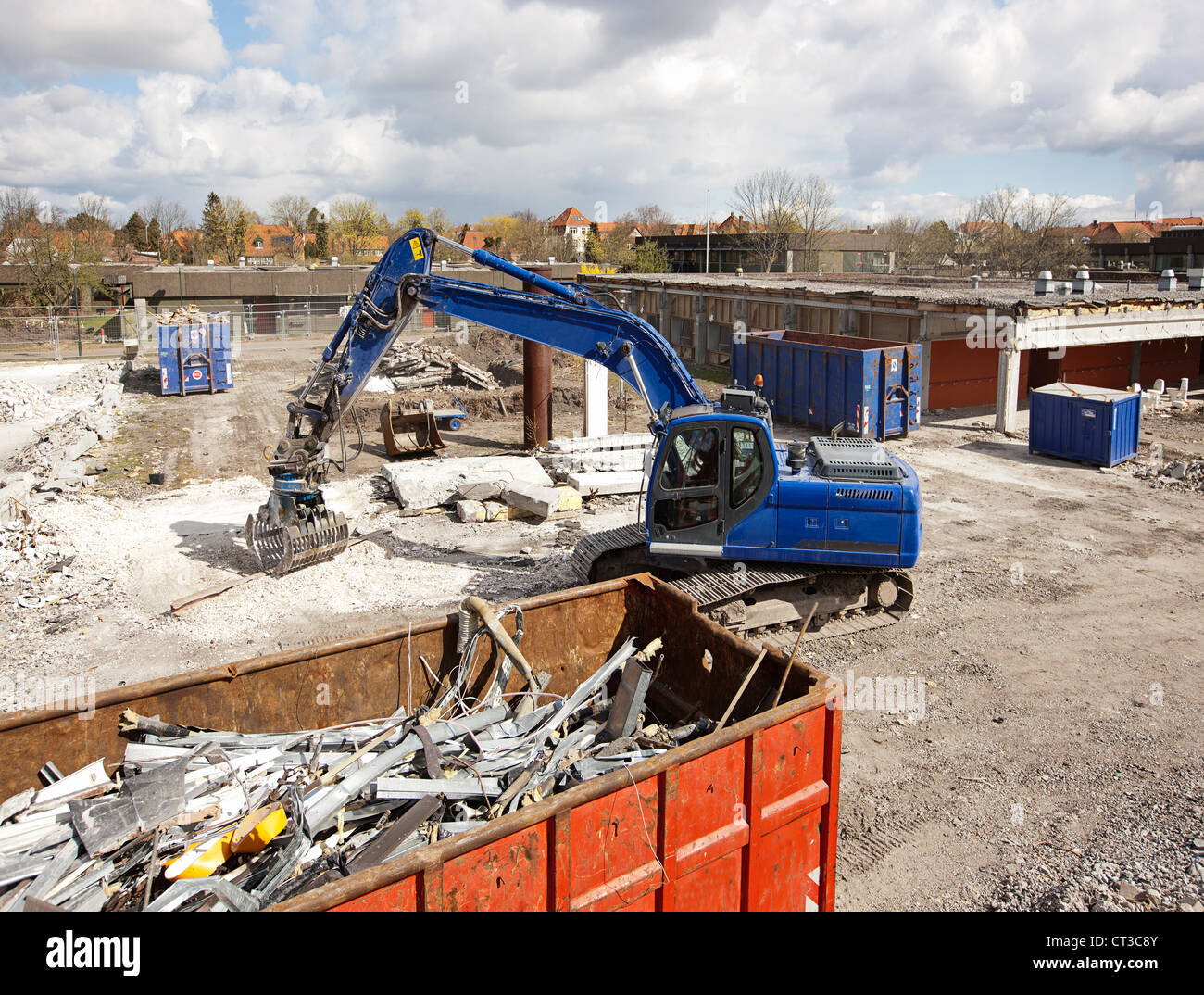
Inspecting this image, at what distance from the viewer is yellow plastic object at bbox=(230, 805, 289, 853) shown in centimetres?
455

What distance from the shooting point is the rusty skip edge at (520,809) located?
3668 millimetres

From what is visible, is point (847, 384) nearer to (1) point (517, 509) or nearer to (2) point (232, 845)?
(1) point (517, 509)

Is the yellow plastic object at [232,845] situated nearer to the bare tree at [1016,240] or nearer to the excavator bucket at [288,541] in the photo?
the excavator bucket at [288,541]

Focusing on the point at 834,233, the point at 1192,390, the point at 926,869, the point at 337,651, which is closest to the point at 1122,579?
the point at 926,869

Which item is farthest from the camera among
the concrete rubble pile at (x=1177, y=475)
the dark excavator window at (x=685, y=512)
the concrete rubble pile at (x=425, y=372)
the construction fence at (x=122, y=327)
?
the construction fence at (x=122, y=327)

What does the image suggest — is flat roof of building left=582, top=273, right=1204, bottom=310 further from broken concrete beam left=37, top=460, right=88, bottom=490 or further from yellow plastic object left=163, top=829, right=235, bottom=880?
yellow plastic object left=163, top=829, right=235, bottom=880

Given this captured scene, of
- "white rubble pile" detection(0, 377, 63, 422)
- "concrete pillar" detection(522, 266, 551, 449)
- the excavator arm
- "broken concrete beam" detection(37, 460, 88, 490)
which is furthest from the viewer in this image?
"white rubble pile" detection(0, 377, 63, 422)

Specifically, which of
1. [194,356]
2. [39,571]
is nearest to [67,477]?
[39,571]

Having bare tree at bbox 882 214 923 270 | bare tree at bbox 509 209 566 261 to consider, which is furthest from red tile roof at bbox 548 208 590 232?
bare tree at bbox 882 214 923 270

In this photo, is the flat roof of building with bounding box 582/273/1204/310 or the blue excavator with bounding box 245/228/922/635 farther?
the flat roof of building with bounding box 582/273/1204/310

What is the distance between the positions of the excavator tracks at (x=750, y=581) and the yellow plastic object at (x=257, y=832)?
537cm

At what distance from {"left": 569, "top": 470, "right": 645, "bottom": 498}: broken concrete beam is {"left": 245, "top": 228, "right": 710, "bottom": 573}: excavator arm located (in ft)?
13.9

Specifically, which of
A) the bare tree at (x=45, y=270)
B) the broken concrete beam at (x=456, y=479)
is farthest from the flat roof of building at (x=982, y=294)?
the bare tree at (x=45, y=270)
